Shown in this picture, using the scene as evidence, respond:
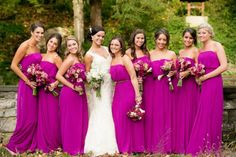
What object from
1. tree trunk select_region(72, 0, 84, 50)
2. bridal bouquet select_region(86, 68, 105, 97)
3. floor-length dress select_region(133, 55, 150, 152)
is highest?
tree trunk select_region(72, 0, 84, 50)

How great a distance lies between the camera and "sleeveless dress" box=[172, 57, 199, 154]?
322 inches

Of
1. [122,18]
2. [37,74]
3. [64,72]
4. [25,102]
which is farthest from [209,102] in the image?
[122,18]

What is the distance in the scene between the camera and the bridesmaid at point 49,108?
823 cm

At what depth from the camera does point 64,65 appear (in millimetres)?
8070

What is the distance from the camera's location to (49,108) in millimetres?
8273

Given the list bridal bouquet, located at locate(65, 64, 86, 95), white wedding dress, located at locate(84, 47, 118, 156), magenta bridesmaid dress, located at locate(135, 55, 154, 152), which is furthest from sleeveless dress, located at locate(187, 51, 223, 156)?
bridal bouquet, located at locate(65, 64, 86, 95)

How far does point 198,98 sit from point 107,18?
13775mm

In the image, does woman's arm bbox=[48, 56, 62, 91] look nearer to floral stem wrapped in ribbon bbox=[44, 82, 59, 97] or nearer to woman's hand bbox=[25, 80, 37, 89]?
floral stem wrapped in ribbon bbox=[44, 82, 59, 97]

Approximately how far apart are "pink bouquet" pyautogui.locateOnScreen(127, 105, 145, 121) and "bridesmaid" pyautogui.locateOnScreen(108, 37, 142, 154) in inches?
4.2

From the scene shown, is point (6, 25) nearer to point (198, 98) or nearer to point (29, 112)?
point (29, 112)

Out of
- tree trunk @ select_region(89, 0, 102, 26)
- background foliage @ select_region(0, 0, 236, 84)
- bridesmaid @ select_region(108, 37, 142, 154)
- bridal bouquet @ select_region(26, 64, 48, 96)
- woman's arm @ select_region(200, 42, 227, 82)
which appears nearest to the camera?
woman's arm @ select_region(200, 42, 227, 82)

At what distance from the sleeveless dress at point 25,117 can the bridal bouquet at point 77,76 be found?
673mm

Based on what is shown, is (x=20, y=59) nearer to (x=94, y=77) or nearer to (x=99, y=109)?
(x=94, y=77)

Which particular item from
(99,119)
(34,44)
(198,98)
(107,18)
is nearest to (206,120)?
(198,98)
